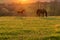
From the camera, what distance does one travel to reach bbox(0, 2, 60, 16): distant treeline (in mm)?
33219

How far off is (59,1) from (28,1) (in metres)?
4.45

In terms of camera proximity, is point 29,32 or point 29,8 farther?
point 29,8

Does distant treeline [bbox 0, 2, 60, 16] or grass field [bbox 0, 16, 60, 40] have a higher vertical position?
grass field [bbox 0, 16, 60, 40]

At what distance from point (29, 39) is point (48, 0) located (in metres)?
24.3

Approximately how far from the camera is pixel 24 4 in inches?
1328

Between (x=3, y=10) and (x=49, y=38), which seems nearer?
(x=49, y=38)

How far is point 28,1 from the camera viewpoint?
110 feet

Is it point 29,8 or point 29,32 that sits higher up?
point 29,32

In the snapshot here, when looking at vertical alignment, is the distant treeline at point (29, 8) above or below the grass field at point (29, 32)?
below

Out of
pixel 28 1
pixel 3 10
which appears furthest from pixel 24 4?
pixel 3 10

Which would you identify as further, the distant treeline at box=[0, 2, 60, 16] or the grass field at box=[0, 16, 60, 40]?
the distant treeline at box=[0, 2, 60, 16]

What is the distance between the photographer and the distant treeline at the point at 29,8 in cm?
3322

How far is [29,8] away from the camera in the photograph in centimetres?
3416

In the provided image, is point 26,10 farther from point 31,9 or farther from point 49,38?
point 49,38
